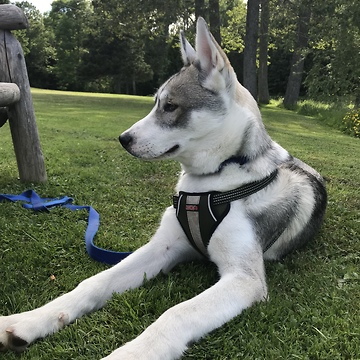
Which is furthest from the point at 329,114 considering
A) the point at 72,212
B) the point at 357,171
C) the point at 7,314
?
the point at 7,314

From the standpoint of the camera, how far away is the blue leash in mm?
2809

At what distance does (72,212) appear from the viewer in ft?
12.3

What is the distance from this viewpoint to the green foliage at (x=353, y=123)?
13.5 meters

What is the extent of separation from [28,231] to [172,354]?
1932 mm

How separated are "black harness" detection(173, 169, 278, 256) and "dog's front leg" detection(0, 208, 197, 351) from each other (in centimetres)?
14

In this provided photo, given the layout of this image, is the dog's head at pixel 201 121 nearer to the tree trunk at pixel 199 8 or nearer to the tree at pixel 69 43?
the tree trunk at pixel 199 8

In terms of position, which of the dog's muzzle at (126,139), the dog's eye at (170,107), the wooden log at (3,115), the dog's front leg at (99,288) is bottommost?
the dog's front leg at (99,288)

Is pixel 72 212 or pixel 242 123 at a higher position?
pixel 242 123

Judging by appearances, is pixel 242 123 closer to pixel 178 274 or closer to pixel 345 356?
pixel 178 274

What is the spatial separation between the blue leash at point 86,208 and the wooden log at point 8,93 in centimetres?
91

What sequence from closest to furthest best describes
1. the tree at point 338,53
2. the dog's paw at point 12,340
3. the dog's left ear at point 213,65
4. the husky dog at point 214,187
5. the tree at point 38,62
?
1. the dog's paw at point 12,340
2. the husky dog at point 214,187
3. the dog's left ear at point 213,65
4. the tree at point 338,53
5. the tree at point 38,62

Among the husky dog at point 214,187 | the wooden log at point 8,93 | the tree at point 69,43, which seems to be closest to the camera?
the husky dog at point 214,187

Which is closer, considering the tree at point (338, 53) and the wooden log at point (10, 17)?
the wooden log at point (10, 17)

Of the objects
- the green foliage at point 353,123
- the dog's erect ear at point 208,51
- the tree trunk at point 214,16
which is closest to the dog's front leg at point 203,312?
the dog's erect ear at point 208,51
